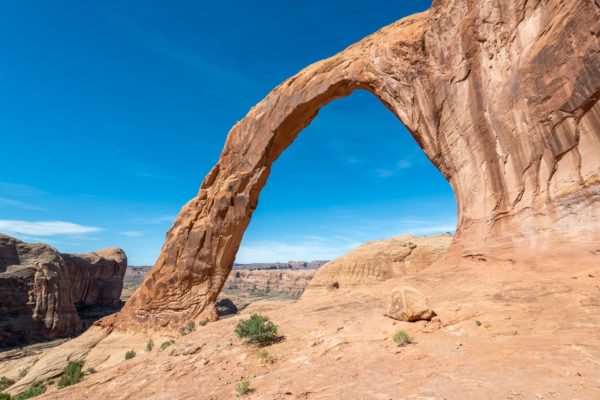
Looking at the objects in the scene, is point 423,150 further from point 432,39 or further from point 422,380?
point 422,380

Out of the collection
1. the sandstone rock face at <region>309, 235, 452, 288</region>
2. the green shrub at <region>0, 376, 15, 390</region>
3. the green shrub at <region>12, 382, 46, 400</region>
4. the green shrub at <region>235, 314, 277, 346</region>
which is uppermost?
the sandstone rock face at <region>309, 235, 452, 288</region>

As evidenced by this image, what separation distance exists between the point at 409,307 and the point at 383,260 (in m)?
34.4

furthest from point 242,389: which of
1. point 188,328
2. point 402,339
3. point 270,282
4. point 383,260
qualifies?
point 270,282

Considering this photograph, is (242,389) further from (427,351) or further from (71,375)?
(71,375)

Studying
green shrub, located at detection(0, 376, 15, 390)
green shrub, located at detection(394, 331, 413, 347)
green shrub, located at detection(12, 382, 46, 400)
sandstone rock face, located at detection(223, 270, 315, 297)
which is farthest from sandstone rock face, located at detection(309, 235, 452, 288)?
sandstone rock face, located at detection(223, 270, 315, 297)

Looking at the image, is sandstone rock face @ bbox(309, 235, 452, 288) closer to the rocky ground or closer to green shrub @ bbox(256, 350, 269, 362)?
the rocky ground

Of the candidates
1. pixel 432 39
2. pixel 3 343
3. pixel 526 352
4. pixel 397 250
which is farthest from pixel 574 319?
pixel 3 343

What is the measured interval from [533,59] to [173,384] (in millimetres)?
16728

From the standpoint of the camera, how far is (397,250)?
135 feet

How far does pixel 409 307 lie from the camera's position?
31.3 ft

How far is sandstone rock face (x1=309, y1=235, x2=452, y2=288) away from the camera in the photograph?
118 ft

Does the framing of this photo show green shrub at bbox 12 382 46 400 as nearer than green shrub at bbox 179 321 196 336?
Yes

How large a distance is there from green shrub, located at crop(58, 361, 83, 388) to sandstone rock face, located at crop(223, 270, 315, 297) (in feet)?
433

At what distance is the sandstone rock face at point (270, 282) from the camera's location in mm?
155125
